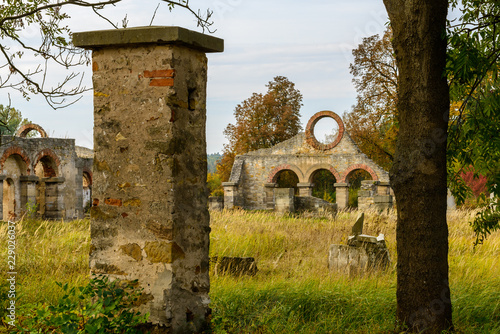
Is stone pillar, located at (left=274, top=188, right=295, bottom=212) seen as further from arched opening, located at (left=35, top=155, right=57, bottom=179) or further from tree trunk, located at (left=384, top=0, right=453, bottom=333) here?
tree trunk, located at (left=384, top=0, right=453, bottom=333)

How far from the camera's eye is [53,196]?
66.6ft

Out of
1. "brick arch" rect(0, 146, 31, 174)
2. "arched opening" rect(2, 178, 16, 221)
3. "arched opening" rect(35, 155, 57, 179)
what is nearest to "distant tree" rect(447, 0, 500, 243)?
"brick arch" rect(0, 146, 31, 174)

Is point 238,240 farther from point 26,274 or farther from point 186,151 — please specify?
point 186,151

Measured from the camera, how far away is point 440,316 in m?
4.65

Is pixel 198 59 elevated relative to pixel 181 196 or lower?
elevated

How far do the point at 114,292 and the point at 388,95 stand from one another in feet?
63.7

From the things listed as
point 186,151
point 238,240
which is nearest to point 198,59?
point 186,151

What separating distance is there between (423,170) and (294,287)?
2222mm

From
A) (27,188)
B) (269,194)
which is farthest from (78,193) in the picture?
(269,194)

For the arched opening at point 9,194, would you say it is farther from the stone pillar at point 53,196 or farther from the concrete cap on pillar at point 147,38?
the concrete cap on pillar at point 147,38

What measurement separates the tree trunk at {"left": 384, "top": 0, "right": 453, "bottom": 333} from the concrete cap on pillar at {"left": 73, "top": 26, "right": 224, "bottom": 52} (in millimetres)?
1891

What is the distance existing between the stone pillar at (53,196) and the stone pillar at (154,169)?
668 inches

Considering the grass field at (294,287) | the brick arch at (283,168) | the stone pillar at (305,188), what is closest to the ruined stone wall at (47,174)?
the grass field at (294,287)

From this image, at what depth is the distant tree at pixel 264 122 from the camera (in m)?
35.4
